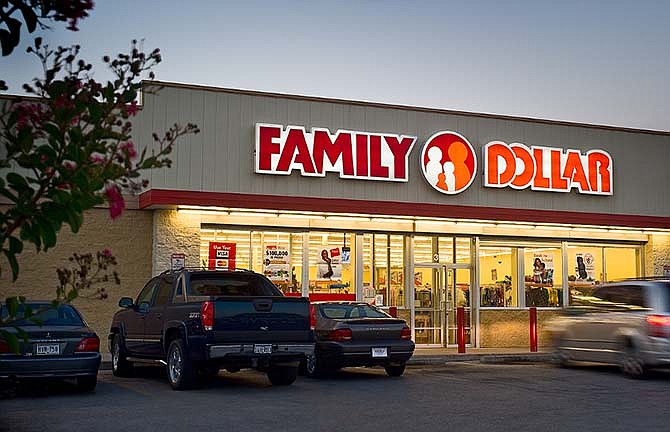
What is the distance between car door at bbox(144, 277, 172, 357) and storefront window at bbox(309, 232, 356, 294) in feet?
24.2

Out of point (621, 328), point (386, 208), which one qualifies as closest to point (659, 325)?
point (621, 328)

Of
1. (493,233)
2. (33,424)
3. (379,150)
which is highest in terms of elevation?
(379,150)

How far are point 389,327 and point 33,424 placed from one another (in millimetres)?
7261

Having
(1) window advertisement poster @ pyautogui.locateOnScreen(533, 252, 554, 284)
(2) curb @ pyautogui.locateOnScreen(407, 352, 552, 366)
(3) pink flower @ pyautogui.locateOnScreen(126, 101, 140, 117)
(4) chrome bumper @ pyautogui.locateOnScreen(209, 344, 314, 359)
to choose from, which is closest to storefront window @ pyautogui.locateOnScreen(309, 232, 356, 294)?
(2) curb @ pyautogui.locateOnScreen(407, 352, 552, 366)

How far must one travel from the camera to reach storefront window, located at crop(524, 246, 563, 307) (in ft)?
82.5

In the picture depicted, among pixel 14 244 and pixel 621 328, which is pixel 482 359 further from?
pixel 14 244

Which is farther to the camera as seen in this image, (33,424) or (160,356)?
(160,356)

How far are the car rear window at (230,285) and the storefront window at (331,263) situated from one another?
7250mm

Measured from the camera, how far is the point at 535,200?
25031 millimetres

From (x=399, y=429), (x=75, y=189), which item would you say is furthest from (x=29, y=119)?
(x=399, y=429)

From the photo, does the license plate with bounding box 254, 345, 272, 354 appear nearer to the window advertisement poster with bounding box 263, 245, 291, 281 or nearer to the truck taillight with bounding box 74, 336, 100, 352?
the truck taillight with bounding box 74, 336, 100, 352

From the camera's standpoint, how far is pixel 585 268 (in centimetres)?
2583

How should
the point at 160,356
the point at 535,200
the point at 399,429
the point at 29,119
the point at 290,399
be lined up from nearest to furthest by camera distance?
the point at 29,119, the point at 399,429, the point at 290,399, the point at 160,356, the point at 535,200

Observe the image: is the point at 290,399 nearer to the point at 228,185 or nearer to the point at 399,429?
the point at 399,429
